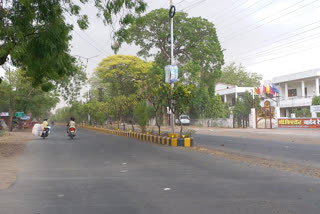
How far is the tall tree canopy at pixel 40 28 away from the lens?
8.97 metres

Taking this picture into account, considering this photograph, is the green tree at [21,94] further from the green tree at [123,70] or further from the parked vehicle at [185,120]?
the parked vehicle at [185,120]

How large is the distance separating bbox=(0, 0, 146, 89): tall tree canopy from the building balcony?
114ft

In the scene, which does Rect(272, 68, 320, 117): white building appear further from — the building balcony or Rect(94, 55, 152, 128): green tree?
Rect(94, 55, 152, 128): green tree

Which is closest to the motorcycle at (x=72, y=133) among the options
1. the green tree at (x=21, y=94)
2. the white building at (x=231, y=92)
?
the green tree at (x=21, y=94)

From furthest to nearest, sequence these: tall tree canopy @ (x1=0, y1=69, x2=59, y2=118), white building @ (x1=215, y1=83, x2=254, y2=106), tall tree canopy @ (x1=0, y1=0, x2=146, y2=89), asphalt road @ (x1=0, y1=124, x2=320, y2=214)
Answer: white building @ (x1=215, y1=83, x2=254, y2=106) < tall tree canopy @ (x1=0, y1=69, x2=59, y2=118) < tall tree canopy @ (x1=0, y1=0, x2=146, y2=89) < asphalt road @ (x1=0, y1=124, x2=320, y2=214)

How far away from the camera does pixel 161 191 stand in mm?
5121

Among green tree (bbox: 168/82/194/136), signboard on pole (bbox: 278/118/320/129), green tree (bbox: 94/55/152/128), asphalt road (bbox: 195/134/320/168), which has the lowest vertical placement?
asphalt road (bbox: 195/134/320/168)

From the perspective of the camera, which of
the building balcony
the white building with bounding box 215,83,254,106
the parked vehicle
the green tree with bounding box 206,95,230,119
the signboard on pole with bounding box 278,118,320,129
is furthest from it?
the white building with bounding box 215,83,254,106

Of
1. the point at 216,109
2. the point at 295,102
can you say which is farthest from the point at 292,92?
the point at 216,109

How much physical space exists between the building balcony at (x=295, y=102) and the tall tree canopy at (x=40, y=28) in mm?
34842

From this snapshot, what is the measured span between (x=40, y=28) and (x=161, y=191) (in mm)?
7284

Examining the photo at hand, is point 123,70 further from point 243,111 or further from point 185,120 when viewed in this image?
point 243,111

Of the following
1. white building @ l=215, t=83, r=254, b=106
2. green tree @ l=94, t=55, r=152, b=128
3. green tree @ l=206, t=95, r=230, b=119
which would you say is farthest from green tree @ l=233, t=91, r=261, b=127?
green tree @ l=94, t=55, r=152, b=128

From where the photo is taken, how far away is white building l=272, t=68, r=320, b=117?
39312 millimetres
